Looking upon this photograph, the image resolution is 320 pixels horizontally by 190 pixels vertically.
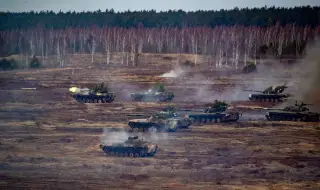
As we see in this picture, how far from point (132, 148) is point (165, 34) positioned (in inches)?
2798

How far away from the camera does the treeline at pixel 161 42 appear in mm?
77125

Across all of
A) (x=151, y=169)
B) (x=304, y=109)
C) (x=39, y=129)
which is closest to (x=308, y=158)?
(x=151, y=169)

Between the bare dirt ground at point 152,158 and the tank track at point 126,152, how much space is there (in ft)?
1.25

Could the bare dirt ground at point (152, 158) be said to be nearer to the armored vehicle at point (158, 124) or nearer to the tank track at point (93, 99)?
the armored vehicle at point (158, 124)

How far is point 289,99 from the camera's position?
40500 mm

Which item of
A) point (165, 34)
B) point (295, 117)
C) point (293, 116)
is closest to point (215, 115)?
point (293, 116)

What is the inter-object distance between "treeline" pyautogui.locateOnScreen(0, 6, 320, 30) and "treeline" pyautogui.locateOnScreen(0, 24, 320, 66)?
278 inches

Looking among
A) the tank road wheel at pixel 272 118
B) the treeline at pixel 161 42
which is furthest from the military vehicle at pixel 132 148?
the treeline at pixel 161 42

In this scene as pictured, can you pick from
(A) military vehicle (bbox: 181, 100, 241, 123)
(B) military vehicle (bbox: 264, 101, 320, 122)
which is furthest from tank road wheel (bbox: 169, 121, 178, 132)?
(B) military vehicle (bbox: 264, 101, 320, 122)

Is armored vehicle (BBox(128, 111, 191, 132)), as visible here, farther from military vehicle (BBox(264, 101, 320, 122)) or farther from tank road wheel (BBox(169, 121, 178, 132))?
military vehicle (BBox(264, 101, 320, 122))

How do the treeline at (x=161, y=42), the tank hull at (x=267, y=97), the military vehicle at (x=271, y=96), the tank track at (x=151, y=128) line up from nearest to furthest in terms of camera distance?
1. the tank track at (x=151, y=128)
2. the tank hull at (x=267, y=97)
3. the military vehicle at (x=271, y=96)
4. the treeline at (x=161, y=42)

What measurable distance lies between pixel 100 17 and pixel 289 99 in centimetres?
7807

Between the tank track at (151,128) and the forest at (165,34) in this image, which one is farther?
the forest at (165,34)

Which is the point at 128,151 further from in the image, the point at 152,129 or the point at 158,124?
the point at 152,129
